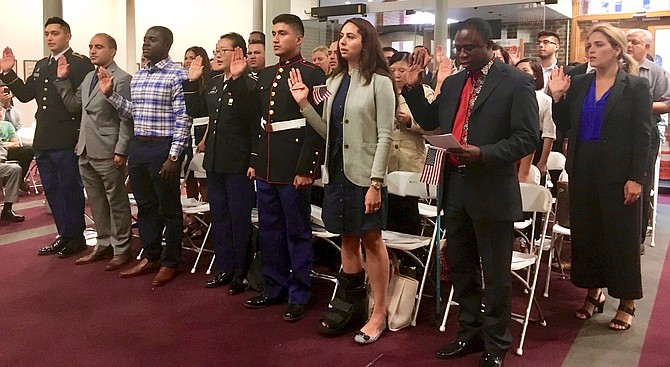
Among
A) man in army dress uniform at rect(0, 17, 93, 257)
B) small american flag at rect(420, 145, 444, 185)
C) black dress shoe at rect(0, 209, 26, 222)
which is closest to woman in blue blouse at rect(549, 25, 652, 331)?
Answer: small american flag at rect(420, 145, 444, 185)

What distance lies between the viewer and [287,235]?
3.89 m

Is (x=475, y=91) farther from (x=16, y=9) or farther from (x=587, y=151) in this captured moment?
(x=16, y=9)

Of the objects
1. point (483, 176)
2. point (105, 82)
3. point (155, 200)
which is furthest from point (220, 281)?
point (483, 176)

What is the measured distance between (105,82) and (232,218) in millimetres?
1306

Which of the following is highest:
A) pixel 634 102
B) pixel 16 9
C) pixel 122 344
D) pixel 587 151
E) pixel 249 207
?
pixel 16 9

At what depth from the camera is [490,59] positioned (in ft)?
9.65

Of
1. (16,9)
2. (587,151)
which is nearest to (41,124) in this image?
(587,151)

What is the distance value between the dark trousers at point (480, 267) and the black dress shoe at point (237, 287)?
5.39ft

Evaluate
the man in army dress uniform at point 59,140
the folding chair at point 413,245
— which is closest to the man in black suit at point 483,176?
the folding chair at point 413,245

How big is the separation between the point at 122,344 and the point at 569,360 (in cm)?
226

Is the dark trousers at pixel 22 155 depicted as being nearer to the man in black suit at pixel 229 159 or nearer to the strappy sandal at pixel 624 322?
the man in black suit at pixel 229 159

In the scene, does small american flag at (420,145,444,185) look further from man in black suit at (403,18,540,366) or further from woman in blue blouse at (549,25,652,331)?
woman in blue blouse at (549,25,652,331)

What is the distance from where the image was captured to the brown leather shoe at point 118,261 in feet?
16.1

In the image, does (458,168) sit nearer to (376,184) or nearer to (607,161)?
(376,184)
